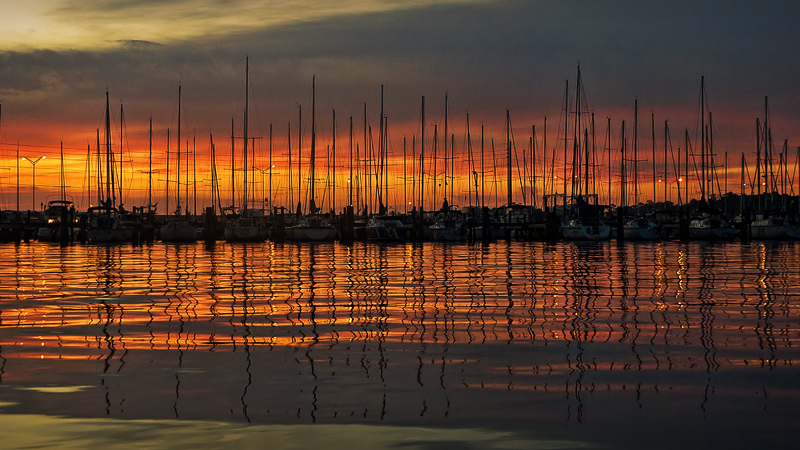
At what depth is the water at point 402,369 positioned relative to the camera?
846 cm

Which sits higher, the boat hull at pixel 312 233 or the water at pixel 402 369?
the boat hull at pixel 312 233

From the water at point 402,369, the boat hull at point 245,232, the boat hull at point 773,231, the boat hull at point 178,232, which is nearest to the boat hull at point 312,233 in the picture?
the boat hull at point 245,232

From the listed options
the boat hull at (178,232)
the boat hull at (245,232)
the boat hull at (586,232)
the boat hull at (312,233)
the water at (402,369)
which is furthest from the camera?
the boat hull at (178,232)

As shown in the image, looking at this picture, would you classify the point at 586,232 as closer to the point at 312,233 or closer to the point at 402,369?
the point at 312,233

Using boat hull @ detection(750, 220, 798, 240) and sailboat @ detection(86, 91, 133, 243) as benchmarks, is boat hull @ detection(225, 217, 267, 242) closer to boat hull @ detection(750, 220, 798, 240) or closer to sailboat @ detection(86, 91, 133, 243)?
sailboat @ detection(86, 91, 133, 243)

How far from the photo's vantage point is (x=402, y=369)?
11.8 metres

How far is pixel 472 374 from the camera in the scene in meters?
11.3

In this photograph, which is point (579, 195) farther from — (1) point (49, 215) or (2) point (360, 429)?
(2) point (360, 429)

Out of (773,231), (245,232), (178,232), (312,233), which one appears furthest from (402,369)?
(773,231)

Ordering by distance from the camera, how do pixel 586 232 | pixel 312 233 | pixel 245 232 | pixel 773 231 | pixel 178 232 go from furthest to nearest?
pixel 178 232 < pixel 312 233 < pixel 773 231 < pixel 245 232 < pixel 586 232

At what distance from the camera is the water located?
27.8 feet

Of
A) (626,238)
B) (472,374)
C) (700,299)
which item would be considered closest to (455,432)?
(472,374)

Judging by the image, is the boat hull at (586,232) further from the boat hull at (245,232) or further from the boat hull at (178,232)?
the boat hull at (178,232)

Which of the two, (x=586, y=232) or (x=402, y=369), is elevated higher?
(x=586, y=232)
